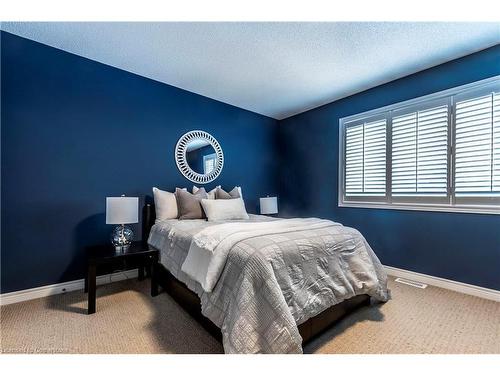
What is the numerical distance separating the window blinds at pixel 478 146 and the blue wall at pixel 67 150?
11.4 ft

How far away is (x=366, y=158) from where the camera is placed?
333 centimetres

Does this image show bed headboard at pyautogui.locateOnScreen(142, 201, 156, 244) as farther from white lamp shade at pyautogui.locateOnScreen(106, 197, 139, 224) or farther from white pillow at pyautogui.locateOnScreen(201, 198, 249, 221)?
white pillow at pyautogui.locateOnScreen(201, 198, 249, 221)

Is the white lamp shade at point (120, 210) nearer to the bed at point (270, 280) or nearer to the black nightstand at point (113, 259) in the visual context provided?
the black nightstand at point (113, 259)

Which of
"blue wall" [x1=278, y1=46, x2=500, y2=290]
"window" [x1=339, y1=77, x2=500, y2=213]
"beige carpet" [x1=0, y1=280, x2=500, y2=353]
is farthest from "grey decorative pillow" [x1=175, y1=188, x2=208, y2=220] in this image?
"window" [x1=339, y1=77, x2=500, y2=213]

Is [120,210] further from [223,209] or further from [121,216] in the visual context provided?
[223,209]

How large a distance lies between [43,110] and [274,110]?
3252 millimetres

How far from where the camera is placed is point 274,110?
415 centimetres

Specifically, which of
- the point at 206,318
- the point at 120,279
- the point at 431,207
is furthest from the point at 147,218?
the point at 431,207

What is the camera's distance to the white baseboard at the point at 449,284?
7.40 ft

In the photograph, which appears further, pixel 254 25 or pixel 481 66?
pixel 481 66

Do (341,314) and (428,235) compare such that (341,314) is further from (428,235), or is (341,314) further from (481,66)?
(481,66)

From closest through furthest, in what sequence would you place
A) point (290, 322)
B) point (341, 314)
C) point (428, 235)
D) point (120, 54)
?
1. point (290, 322)
2. point (341, 314)
3. point (120, 54)
4. point (428, 235)

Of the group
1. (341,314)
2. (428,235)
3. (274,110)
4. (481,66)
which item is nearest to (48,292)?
(341,314)

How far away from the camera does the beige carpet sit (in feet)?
5.01
